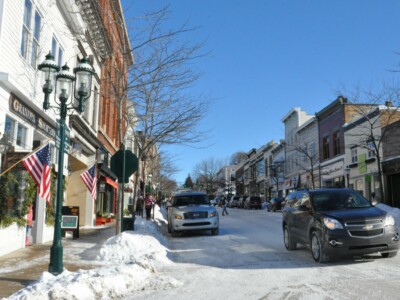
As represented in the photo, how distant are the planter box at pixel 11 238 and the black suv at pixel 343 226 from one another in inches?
300

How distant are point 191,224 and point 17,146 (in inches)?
301

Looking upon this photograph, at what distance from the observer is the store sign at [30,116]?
10852 millimetres

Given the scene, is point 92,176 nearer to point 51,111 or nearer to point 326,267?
point 51,111

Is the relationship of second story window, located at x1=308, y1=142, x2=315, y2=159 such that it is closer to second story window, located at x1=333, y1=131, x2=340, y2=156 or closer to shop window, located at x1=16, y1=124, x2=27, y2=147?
second story window, located at x1=333, y1=131, x2=340, y2=156

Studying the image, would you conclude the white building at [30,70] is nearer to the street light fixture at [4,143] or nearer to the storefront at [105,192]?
the street light fixture at [4,143]

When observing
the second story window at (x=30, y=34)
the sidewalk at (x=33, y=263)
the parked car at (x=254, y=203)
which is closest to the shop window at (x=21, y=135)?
the second story window at (x=30, y=34)

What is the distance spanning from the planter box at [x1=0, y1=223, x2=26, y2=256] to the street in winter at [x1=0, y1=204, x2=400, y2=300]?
1.05 m

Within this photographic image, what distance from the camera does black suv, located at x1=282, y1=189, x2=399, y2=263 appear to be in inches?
340

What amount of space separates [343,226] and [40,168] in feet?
23.8

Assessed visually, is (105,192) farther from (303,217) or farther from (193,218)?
(303,217)

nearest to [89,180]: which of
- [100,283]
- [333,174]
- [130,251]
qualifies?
[130,251]

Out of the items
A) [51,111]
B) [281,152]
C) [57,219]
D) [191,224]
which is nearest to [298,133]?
[281,152]

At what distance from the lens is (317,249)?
30.6ft

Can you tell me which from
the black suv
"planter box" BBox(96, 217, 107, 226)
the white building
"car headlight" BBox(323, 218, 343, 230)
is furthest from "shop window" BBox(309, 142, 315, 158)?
"car headlight" BBox(323, 218, 343, 230)
